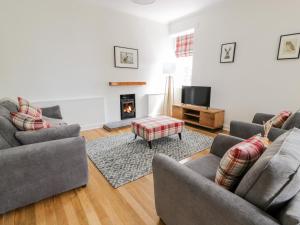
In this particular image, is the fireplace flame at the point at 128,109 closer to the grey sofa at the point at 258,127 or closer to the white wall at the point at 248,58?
the white wall at the point at 248,58

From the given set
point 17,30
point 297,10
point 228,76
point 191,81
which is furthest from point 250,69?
point 17,30

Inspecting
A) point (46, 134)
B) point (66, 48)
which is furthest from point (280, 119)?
point (66, 48)

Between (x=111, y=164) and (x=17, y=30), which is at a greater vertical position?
(x=17, y=30)

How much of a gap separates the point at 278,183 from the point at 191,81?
398cm

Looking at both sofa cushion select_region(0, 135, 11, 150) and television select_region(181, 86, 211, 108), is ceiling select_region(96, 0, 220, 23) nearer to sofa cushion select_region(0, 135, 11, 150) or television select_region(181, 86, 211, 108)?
television select_region(181, 86, 211, 108)

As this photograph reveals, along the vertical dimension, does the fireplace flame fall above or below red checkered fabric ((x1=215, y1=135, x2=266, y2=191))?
below

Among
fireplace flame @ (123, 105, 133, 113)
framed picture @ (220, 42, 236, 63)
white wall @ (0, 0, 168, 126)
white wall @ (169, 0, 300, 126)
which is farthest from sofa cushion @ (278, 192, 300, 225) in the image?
fireplace flame @ (123, 105, 133, 113)

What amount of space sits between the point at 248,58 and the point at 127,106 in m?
3.00

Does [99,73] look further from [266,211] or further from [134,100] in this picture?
[266,211]

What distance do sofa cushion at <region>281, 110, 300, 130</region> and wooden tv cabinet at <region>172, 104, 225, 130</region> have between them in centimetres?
160

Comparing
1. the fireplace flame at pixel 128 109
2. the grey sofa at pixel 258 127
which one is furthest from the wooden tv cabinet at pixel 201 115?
the fireplace flame at pixel 128 109

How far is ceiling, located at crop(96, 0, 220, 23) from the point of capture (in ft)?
11.3

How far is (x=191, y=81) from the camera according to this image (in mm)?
4449

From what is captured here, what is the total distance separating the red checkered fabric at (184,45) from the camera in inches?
174
